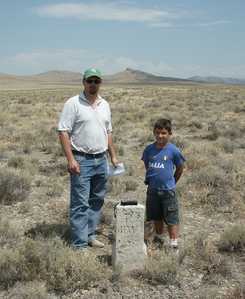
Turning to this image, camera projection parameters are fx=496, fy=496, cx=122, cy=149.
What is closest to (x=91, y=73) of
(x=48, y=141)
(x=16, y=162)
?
(x=16, y=162)

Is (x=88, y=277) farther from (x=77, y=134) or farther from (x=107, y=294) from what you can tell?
(x=77, y=134)

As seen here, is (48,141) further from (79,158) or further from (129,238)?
(129,238)

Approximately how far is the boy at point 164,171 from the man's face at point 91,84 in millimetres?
842

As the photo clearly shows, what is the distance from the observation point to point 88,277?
5.13 meters

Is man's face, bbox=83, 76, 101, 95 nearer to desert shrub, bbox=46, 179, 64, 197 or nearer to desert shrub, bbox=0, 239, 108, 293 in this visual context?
desert shrub, bbox=0, 239, 108, 293

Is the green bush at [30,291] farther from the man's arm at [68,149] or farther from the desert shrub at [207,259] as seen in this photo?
the desert shrub at [207,259]

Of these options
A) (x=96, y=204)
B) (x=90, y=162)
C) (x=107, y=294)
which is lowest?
(x=107, y=294)

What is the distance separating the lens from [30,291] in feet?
15.5

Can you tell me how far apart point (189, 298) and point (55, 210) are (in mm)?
3458

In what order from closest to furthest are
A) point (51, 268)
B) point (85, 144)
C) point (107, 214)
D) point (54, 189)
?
point (51, 268), point (85, 144), point (107, 214), point (54, 189)

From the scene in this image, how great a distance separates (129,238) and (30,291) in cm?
118

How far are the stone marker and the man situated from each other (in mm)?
668

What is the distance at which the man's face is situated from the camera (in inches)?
217

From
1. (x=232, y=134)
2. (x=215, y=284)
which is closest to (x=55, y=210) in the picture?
(x=215, y=284)
